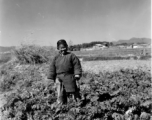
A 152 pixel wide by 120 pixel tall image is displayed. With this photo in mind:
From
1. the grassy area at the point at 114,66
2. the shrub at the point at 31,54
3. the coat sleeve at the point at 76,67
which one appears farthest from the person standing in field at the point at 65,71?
the shrub at the point at 31,54

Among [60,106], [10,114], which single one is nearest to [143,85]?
[60,106]

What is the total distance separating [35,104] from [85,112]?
949mm

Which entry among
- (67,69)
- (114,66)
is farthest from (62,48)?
(114,66)

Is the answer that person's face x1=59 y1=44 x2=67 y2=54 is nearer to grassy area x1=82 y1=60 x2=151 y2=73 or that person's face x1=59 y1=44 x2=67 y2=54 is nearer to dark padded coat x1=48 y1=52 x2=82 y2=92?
dark padded coat x1=48 y1=52 x2=82 y2=92

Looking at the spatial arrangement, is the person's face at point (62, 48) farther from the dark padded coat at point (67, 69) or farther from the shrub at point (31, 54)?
the shrub at point (31, 54)

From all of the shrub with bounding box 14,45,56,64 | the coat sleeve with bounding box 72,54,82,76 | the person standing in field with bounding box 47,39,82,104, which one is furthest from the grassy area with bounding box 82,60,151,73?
the coat sleeve with bounding box 72,54,82,76

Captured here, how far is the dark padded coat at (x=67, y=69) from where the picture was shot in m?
3.28

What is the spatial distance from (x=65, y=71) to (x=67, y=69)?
49 mm

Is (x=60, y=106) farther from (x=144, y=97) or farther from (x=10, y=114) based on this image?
(x=144, y=97)

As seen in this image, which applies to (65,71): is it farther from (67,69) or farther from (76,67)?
(76,67)

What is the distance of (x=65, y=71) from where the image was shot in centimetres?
331

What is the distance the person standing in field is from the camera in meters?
3.28

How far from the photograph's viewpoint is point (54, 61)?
3400 millimetres

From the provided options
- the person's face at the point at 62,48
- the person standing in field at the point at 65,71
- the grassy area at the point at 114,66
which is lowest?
the grassy area at the point at 114,66
